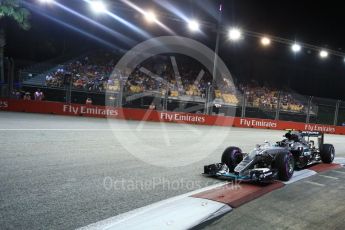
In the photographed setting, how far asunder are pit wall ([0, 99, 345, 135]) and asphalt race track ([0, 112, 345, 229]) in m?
8.50

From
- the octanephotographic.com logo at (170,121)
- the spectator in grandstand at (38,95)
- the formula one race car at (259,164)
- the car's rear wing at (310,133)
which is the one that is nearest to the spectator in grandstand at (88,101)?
the octanephotographic.com logo at (170,121)

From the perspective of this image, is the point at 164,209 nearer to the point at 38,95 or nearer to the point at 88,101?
the point at 88,101

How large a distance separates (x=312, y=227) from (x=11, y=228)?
11.9 ft

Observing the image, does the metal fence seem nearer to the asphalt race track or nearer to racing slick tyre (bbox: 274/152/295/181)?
the asphalt race track

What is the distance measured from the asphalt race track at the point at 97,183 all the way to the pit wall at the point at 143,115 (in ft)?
27.9

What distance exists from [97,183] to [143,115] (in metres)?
14.7

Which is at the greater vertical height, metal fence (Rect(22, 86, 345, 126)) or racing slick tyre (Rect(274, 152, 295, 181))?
metal fence (Rect(22, 86, 345, 126))

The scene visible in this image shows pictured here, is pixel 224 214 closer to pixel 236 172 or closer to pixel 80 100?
pixel 236 172

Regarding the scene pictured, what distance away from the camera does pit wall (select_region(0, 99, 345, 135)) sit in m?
18.7

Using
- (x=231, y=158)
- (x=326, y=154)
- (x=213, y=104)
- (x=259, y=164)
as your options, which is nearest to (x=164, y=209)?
(x=259, y=164)

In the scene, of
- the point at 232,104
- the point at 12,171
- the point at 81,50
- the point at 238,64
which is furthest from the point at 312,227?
the point at 238,64

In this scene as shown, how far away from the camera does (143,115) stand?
2064 cm

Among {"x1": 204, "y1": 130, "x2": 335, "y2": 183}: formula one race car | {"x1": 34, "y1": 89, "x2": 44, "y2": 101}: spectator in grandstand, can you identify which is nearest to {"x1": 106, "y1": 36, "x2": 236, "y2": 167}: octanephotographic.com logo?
{"x1": 204, "y1": 130, "x2": 335, "y2": 183}: formula one race car

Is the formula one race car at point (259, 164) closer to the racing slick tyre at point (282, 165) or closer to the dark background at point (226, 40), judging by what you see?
the racing slick tyre at point (282, 165)
